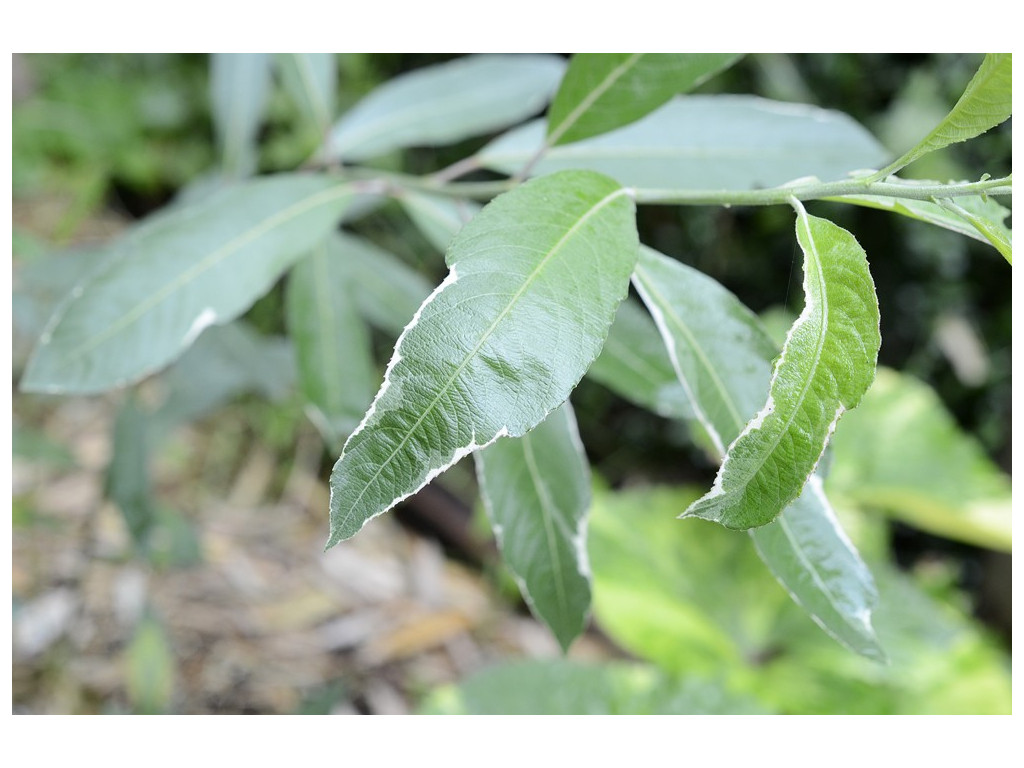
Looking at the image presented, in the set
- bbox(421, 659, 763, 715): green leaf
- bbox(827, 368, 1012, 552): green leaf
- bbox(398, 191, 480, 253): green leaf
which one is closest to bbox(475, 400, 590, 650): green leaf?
bbox(398, 191, 480, 253): green leaf

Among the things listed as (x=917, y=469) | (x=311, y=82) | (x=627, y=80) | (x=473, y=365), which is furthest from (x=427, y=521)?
(x=473, y=365)

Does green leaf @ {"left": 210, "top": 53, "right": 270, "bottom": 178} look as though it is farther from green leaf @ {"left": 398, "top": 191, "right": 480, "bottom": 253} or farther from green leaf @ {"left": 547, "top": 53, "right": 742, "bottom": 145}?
green leaf @ {"left": 547, "top": 53, "right": 742, "bottom": 145}

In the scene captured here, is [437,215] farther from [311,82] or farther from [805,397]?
[805,397]

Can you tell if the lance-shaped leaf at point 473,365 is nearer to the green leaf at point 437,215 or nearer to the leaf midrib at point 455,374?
the leaf midrib at point 455,374

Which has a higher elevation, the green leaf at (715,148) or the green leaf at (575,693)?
the green leaf at (715,148)

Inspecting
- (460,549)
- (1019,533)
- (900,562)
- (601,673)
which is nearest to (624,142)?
(1019,533)

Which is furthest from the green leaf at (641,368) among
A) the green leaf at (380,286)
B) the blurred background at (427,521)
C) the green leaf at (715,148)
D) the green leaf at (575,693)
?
the green leaf at (575,693)

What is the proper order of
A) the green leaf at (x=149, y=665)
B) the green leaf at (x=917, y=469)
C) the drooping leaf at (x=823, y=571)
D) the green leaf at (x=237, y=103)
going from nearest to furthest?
the drooping leaf at (x=823, y=571), the green leaf at (x=237, y=103), the green leaf at (x=149, y=665), the green leaf at (x=917, y=469)

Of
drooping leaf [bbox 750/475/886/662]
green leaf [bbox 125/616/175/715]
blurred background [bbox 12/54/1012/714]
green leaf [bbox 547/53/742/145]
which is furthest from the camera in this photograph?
blurred background [bbox 12/54/1012/714]
